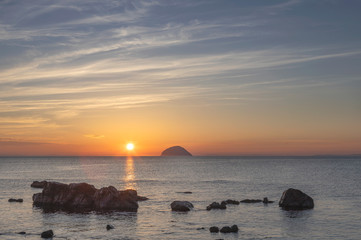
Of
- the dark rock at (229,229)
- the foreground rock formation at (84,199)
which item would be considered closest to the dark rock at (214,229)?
the dark rock at (229,229)

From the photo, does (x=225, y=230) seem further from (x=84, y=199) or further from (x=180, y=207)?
(x=84, y=199)

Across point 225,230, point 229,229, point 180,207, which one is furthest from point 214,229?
point 180,207

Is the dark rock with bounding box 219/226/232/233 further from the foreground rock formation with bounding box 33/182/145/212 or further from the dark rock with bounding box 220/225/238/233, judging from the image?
the foreground rock formation with bounding box 33/182/145/212

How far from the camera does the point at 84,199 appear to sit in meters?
76.5

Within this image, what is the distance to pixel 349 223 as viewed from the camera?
5919cm

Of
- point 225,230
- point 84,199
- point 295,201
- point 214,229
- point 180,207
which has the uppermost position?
point 84,199

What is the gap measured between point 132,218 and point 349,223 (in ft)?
107

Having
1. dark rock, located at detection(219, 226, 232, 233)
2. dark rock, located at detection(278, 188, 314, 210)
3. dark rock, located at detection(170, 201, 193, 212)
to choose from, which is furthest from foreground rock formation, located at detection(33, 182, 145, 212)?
dark rock, located at detection(278, 188, 314, 210)

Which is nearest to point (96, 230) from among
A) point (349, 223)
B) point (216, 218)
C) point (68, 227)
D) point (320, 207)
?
point (68, 227)

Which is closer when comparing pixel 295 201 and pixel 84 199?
pixel 295 201

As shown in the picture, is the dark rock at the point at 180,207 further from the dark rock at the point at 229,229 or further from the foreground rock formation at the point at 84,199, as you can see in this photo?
the dark rock at the point at 229,229

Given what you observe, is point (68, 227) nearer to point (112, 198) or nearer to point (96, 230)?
point (96, 230)

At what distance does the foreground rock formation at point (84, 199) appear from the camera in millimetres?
73500

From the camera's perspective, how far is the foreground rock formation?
73.5 metres
